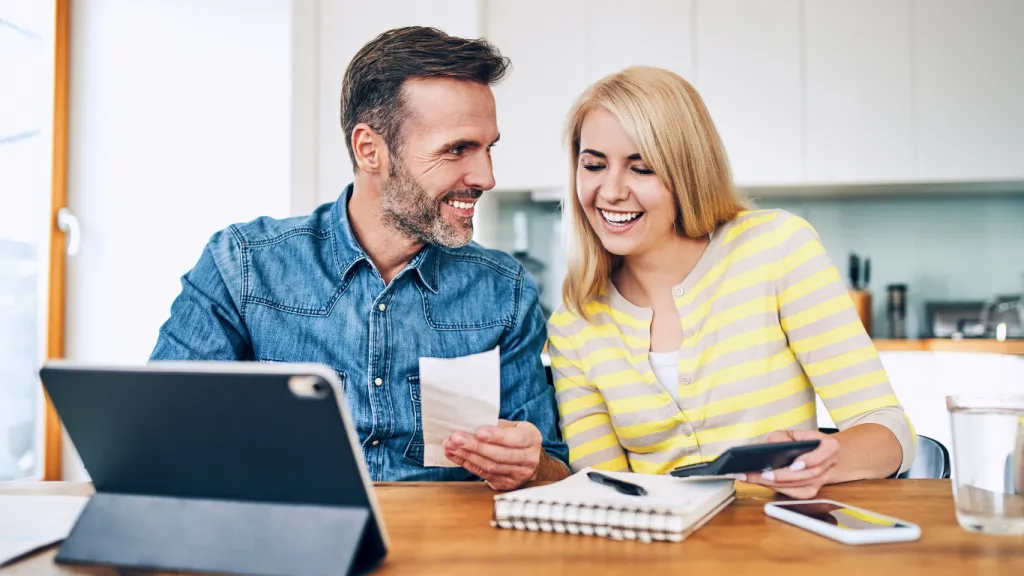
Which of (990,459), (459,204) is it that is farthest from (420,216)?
(990,459)

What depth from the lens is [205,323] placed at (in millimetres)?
1417

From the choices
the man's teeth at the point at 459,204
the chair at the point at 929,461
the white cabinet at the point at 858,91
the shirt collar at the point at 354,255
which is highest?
the white cabinet at the point at 858,91

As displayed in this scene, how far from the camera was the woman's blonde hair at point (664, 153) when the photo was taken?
4.84ft

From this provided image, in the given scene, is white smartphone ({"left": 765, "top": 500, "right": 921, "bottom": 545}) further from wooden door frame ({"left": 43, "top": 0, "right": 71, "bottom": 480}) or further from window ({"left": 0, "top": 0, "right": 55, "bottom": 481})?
wooden door frame ({"left": 43, "top": 0, "right": 71, "bottom": 480})

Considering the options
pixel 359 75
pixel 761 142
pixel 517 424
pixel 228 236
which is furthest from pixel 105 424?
pixel 761 142

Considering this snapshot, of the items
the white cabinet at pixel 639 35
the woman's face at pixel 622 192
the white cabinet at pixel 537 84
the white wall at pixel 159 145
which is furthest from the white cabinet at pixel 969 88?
the white wall at pixel 159 145

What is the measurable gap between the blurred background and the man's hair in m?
1.52

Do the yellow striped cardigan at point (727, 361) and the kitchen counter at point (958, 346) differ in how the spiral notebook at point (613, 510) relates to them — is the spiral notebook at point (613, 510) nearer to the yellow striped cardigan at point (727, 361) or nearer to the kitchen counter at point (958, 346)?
the yellow striped cardigan at point (727, 361)

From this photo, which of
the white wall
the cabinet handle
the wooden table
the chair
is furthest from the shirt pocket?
the cabinet handle

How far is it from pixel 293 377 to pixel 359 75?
112 cm

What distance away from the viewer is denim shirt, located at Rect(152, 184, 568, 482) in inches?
55.8

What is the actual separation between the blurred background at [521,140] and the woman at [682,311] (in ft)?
6.00

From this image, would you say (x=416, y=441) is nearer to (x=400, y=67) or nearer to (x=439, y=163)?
(x=439, y=163)

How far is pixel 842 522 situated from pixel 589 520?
9.9 inches
